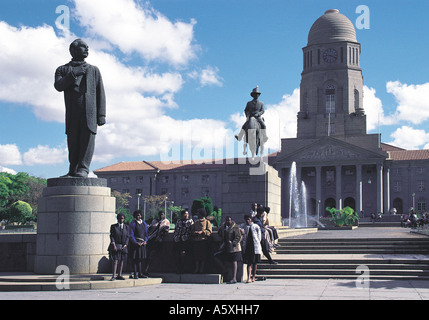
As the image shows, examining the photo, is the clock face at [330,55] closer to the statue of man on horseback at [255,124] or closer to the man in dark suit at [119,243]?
the statue of man on horseback at [255,124]

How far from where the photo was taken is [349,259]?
55.7 ft

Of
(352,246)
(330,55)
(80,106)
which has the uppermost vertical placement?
(330,55)

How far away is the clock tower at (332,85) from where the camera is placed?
96.0m

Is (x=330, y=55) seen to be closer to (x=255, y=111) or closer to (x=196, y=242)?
(x=255, y=111)

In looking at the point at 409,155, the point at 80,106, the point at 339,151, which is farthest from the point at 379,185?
the point at 80,106

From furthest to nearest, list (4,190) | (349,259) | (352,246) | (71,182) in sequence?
(4,190)
(352,246)
(349,259)
(71,182)

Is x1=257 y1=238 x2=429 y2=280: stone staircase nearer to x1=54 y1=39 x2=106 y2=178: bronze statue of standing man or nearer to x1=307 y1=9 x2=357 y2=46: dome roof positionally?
x1=54 y1=39 x2=106 y2=178: bronze statue of standing man

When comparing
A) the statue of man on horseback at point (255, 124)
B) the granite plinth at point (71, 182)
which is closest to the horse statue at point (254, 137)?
the statue of man on horseback at point (255, 124)

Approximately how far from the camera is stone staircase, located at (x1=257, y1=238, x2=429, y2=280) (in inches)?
625

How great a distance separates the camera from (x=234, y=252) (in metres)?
15.4

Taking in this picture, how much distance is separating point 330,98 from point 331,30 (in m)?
11.8

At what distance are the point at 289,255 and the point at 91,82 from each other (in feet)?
27.5

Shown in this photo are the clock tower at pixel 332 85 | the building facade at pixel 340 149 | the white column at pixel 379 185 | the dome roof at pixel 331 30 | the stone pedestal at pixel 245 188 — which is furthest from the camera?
the dome roof at pixel 331 30

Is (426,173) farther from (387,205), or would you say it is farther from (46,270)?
(46,270)
